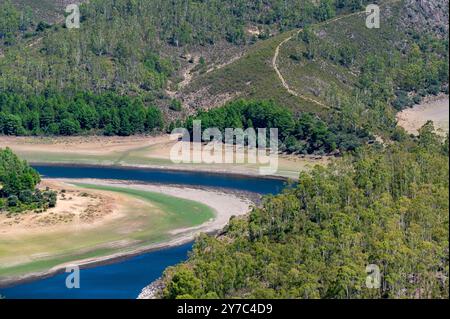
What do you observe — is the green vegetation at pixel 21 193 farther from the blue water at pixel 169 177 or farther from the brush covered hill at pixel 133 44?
the brush covered hill at pixel 133 44

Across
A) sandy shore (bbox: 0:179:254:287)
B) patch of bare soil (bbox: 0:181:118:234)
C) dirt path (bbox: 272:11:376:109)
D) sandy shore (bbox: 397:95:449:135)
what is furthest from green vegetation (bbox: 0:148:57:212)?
sandy shore (bbox: 397:95:449:135)

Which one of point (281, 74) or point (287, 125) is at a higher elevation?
point (281, 74)

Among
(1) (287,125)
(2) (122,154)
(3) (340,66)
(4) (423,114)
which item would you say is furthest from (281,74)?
(2) (122,154)

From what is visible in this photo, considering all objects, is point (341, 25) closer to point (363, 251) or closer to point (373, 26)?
point (373, 26)

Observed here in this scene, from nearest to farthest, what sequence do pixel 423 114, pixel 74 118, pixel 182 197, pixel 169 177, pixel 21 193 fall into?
pixel 21 193
pixel 182 197
pixel 169 177
pixel 74 118
pixel 423 114

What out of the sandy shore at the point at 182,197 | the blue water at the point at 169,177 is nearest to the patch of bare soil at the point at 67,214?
the sandy shore at the point at 182,197

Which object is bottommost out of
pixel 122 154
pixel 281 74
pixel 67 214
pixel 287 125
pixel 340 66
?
pixel 67 214

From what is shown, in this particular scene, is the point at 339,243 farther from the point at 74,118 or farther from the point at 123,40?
the point at 123,40

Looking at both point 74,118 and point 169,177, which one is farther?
point 74,118
